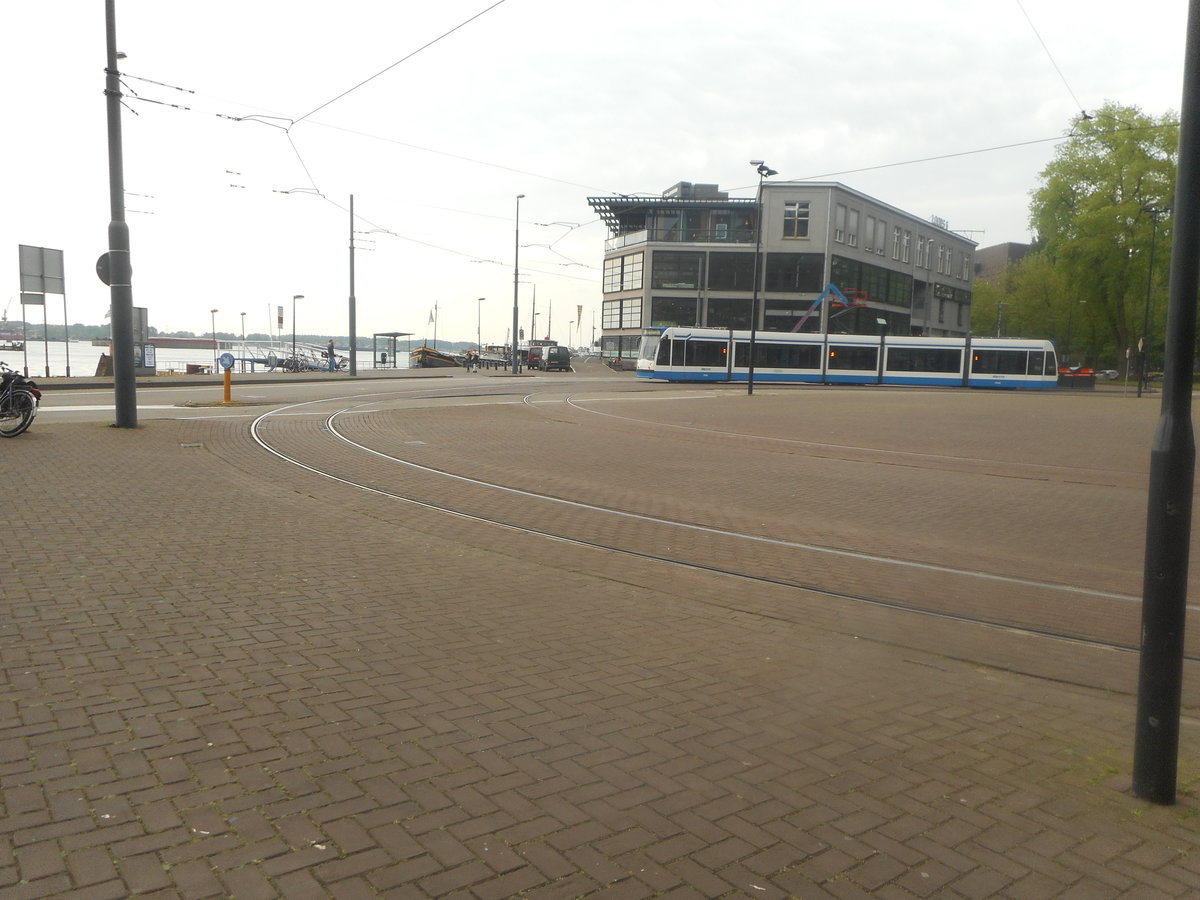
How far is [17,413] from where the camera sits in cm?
1372

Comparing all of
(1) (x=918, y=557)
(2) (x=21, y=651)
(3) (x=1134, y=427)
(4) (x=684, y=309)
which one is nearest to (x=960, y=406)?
(3) (x=1134, y=427)

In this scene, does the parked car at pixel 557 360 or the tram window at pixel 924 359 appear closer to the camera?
the tram window at pixel 924 359

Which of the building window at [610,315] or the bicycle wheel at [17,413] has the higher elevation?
the building window at [610,315]

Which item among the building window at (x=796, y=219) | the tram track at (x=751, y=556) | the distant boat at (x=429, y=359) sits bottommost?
the tram track at (x=751, y=556)

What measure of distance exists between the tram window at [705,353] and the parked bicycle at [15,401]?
35.3 metres

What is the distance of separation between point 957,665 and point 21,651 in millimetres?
5164

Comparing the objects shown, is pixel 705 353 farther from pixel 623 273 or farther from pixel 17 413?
pixel 17 413

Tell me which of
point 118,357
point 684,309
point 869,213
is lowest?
point 118,357

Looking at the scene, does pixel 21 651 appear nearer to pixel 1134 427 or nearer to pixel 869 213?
pixel 1134 427

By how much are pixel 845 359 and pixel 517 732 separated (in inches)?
1866

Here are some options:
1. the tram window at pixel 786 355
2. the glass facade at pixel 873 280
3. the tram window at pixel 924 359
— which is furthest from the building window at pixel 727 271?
the tram window at pixel 786 355

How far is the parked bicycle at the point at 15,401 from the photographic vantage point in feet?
44.4

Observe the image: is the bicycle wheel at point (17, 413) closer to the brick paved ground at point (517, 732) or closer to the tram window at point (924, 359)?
the brick paved ground at point (517, 732)

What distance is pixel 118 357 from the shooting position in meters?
15.2
